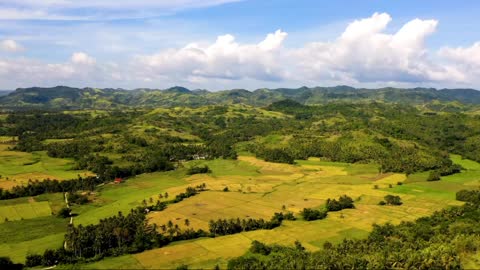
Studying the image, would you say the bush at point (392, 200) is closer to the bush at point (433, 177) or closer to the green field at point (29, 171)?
the bush at point (433, 177)

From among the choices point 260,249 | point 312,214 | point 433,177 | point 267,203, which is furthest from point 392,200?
point 260,249

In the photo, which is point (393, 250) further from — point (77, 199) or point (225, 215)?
point (77, 199)

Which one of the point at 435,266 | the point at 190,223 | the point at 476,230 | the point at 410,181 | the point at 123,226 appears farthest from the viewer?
the point at 410,181

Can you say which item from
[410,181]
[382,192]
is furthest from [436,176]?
[382,192]

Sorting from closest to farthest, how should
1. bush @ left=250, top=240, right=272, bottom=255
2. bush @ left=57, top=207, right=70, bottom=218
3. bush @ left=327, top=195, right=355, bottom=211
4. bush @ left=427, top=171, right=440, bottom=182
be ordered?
bush @ left=250, top=240, right=272, bottom=255 < bush @ left=57, top=207, right=70, bottom=218 < bush @ left=327, top=195, right=355, bottom=211 < bush @ left=427, top=171, right=440, bottom=182

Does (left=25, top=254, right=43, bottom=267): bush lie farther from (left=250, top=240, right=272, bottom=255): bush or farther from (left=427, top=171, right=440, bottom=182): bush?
(left=427, top=171, right=440, bottom=182): bush

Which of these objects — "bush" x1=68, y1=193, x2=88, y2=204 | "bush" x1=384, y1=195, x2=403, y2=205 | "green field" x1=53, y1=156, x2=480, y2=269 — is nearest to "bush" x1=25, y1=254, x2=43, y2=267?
"green field" x1=53, y1=156, x2=480, y2=269

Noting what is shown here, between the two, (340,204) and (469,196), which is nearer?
(340,204)

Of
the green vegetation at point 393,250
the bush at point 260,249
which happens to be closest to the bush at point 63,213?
the green vegetation at point 393,250

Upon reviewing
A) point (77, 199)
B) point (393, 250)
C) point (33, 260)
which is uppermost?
point (393, 250)

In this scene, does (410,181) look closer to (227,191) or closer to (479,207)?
(479,207)

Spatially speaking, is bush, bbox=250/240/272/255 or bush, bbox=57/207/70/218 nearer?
bush, bbox=250/240/272/255
